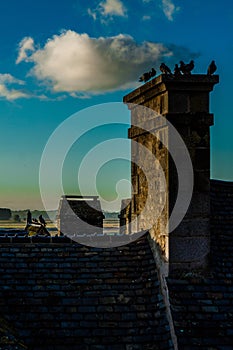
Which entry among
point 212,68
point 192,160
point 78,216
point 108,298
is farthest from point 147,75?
point 78,216

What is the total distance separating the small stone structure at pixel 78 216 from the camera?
14.4 meters

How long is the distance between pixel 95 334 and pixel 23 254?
188 centimetres

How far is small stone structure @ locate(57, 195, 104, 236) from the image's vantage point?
567 inches

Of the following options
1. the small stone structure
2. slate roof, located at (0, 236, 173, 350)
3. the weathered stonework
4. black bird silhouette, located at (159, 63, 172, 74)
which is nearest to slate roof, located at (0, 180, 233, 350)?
slate roof, located at (0, 236, 173, 350)

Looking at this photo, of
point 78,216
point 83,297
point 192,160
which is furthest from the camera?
point 78,216

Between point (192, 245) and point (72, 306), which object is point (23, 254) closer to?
point (72, 306)

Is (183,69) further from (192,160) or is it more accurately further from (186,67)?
(192,160)

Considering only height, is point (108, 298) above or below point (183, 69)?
below

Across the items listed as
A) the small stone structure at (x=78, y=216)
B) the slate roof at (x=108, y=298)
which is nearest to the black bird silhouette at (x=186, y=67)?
the slate roof at (x=108, y=298)

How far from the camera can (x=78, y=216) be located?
1477 cm

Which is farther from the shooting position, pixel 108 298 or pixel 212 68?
pixel 212 68

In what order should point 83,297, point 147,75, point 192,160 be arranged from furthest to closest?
point 147,75, point 192,160, point 83,297

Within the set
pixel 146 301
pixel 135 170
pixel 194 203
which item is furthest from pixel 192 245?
pixel 135 170

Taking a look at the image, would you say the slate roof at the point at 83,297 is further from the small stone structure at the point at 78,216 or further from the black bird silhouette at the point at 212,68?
the small stone structure at the point at 78,216
